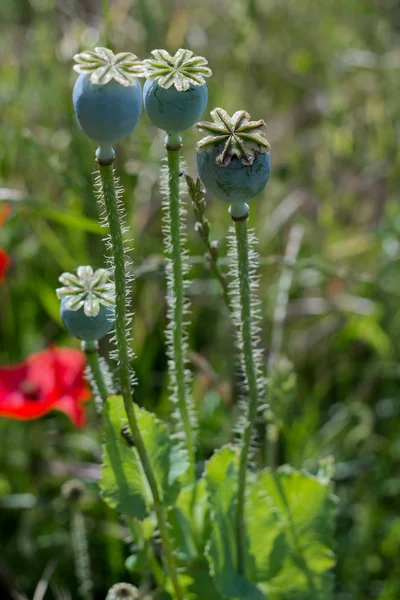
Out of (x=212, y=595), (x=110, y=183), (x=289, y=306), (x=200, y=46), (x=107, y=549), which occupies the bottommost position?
(x=107, y=549)

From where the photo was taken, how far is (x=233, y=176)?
0.53 m

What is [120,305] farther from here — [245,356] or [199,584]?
[199,584]

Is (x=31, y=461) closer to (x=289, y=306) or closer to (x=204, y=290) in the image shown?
(x=204, y=290)

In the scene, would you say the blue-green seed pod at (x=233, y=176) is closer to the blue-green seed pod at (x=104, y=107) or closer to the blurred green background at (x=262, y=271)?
the blue-green seed pod at (x=104, y=107)

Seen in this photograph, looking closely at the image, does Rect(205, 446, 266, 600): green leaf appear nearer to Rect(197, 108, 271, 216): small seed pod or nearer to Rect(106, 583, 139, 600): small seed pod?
Rect(106, 583, 139, 600): small seed pod

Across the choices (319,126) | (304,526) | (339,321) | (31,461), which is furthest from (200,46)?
(304,526)

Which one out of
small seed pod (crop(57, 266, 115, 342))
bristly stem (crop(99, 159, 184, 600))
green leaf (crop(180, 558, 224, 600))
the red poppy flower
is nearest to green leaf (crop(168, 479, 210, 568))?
green leaf (crop(180, 558, 224, 600))

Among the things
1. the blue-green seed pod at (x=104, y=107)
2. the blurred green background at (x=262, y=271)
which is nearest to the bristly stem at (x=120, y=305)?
the blue-green seed pod at (x=104, y=107)

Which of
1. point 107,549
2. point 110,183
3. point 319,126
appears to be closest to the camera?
point 110,183

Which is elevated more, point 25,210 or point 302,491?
point 25,210

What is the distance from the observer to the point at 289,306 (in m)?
1.60

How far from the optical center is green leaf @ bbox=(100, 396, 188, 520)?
0.71 meters

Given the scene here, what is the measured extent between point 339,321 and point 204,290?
28cm

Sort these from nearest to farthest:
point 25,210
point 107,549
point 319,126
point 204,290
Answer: point 107,549 < point 204,290 < point 25,210 < point 319,126
